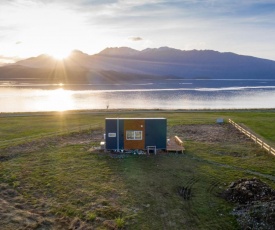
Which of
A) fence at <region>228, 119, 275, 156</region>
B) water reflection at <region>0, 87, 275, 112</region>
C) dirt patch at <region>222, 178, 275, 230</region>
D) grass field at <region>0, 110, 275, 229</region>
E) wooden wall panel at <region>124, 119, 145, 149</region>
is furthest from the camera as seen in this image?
water reflection at <region>0, 87, 275, 112</region>

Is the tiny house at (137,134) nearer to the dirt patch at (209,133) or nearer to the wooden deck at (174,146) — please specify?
the wooden deck at (174,146)

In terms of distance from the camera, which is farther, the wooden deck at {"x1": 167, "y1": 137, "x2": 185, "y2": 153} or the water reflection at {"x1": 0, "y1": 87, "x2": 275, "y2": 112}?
the water reflection at {"x1": 0, "y1": 87, "x2": 275, "y2": 112}

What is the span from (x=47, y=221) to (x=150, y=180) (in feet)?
28.5

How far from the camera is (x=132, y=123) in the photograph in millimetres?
33094

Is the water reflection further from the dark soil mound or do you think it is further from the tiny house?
the dark soil mound

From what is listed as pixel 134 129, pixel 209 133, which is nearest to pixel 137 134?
pixel 134 129

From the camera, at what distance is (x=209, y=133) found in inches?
1715

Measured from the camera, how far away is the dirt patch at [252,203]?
18.0 metres

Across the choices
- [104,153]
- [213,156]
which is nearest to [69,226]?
[104,153]

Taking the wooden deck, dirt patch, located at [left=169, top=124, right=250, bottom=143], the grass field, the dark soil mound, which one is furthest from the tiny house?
the dark soil mound

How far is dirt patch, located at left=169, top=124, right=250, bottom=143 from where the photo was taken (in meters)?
39.9

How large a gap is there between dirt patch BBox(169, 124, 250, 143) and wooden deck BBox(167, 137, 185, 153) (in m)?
3.36

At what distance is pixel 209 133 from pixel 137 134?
1363 centimetres

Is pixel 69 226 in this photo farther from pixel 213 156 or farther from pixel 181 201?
pixel 213 156
